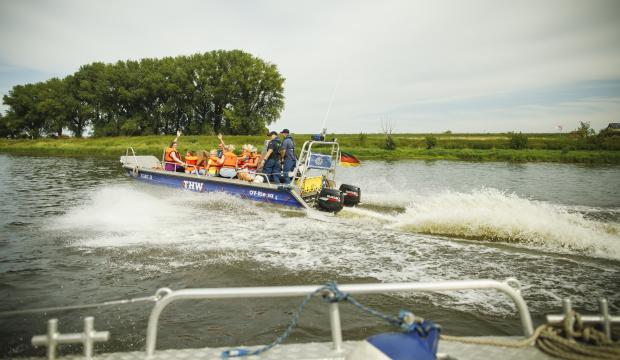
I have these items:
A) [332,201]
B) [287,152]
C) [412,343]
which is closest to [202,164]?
[287,152]

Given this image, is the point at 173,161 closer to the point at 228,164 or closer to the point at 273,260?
the point at 228,164

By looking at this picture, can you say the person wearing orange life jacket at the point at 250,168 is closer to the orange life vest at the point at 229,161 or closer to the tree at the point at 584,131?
the orange life vest at the point at 229,161

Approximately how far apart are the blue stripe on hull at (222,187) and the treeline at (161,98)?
47.8 meters

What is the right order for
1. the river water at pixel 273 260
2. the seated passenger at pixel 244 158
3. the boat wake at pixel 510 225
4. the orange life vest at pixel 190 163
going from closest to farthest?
the river water at pixel 273 260 < the boat wake at pixel 510 225 < the seated passenger at pixel 244 158 < the orange life vest at pixel 190 163

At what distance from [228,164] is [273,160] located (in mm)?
2079

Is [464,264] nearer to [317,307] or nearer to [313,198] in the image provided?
[317,307]

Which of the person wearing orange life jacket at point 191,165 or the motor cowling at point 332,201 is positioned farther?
the person wearing orange life jacket at point 191,165

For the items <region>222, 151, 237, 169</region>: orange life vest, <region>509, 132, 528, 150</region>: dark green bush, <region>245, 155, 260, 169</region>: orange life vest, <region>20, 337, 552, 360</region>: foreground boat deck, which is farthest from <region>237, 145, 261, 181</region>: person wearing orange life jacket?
<region>509, 132, 528, 150</region>: dark green bush

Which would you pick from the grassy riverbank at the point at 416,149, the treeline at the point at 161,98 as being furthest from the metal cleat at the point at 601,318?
the treeline at the point at 161,98

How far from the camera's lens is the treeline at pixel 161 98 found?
6356cm

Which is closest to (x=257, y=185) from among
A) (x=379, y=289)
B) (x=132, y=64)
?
(x=379, y=289)

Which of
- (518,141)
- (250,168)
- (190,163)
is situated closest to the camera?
(250,168)

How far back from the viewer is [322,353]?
107 inches

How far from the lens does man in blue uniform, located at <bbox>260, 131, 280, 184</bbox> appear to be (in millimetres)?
12375
